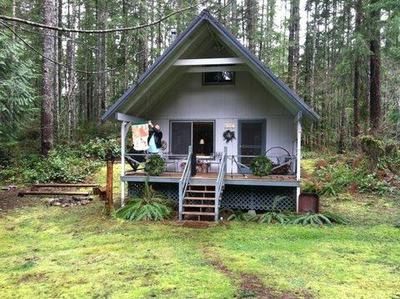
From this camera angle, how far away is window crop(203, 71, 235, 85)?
1294 centimetres

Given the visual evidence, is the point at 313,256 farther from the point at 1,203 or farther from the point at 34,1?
the point at 34,1

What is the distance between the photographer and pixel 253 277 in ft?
18.7

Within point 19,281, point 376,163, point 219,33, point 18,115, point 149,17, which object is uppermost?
point 149,17


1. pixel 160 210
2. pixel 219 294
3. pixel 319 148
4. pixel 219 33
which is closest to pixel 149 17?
pixel 319 148

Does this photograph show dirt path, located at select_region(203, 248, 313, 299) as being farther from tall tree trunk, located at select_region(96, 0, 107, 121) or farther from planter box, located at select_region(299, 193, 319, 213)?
tall tree trunk, located at select_region(96, 0, 107, 121)

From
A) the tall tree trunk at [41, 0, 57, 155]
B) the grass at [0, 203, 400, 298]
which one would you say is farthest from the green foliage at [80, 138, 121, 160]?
the grass at [0, 203, 400, 298]

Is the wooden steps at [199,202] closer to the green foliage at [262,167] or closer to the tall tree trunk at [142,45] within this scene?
the green foliage at [262,167]

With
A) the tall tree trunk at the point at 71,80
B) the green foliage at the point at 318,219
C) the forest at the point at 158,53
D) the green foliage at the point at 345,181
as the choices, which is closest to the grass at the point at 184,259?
the green foliage at the point at 318,219

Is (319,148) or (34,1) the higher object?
(34,1)

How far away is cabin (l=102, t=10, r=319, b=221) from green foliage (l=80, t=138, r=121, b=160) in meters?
7.04

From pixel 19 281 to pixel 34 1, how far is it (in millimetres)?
25322

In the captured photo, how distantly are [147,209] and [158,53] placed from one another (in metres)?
18.9

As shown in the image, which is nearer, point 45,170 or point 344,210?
point 344,210

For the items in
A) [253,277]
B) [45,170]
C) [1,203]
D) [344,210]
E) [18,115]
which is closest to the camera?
[253,277]
